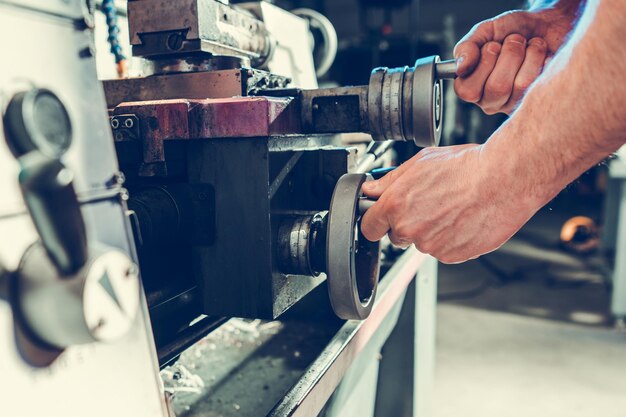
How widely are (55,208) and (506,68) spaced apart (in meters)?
0.74

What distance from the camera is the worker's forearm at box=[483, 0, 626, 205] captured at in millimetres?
482

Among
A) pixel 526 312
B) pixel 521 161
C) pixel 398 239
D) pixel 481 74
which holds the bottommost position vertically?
pixel 526 312

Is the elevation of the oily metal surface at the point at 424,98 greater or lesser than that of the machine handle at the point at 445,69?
lesser

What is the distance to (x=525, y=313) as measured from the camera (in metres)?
2.69

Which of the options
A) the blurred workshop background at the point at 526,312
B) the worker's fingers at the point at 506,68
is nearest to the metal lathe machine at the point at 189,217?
the worker's fingers at the point at 506,68

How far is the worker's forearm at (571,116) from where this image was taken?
1.58 feet

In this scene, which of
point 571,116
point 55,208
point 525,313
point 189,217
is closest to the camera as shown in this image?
point 55,208

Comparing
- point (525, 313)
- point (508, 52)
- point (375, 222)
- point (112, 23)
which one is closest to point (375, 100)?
point (375, 222)

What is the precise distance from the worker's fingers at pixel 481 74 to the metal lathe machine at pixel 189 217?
9 centimetres

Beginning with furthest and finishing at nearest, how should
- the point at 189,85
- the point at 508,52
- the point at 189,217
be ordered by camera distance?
the point at 508,52 < the point at 189,85 < the point at 189,217

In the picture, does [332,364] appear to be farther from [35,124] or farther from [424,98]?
[35,124]

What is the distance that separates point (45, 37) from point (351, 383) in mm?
743

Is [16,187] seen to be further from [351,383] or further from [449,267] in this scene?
[449,267]

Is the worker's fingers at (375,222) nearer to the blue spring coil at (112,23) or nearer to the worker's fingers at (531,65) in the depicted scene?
the worker's fingers at (531,65)
